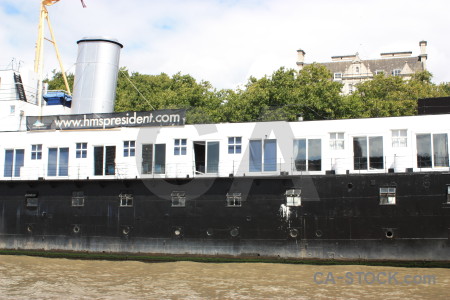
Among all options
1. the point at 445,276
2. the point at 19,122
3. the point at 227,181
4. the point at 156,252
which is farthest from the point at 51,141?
the point at 445,276

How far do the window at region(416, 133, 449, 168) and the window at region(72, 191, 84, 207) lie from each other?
17.5 metres

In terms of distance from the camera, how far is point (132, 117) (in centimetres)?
2678

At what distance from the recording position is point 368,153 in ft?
77.2

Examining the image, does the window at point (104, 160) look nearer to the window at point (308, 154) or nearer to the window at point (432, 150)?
the window at point (308, 154)

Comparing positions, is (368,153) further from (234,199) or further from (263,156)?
(234,199)

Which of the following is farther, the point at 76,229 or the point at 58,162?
the point at 58,162

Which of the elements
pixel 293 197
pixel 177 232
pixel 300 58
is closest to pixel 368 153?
pixel 293 197

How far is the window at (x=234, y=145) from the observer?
2509 cm

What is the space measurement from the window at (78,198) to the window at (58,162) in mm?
1776

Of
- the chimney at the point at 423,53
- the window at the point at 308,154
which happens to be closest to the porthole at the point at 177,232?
the window at the point at 308,154

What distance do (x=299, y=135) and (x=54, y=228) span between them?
14.2 meters

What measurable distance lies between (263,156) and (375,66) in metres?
72.8

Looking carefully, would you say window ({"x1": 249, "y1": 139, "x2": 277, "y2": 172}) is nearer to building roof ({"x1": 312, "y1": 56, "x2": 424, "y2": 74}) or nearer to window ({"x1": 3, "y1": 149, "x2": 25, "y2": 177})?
window ({"x1": 3, "y1": 149, "x2": 25, "y2": 177})

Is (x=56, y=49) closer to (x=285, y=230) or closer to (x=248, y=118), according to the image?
(x=248, y=118)
